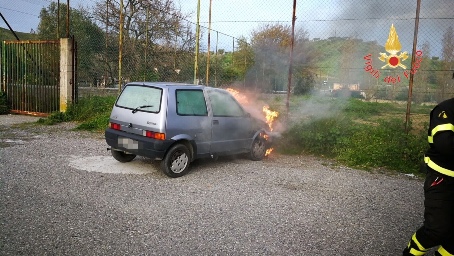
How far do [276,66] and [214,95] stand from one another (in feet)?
20.4

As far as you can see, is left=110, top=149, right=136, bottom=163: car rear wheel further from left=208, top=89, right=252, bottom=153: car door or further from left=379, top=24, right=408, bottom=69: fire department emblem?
left=379, top=24, right=408, bottom=69: fire department emblem

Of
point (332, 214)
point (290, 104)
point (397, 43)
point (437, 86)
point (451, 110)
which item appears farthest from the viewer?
point (437, 86)

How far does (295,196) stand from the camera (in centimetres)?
533

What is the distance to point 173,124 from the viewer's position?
5934 mm

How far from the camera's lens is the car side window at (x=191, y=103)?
6160 mm

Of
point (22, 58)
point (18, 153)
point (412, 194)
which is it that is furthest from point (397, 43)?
point (22, 58)

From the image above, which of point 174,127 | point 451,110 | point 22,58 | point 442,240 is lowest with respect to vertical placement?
point 442,240

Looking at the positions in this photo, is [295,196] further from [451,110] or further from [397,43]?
[397,43]

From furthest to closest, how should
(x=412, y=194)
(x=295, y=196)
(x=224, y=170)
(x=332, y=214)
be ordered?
1. (x=224, y=170)
2. (x=412, y=194)
3. (x=295, y=196)
4. (x=332, y=214)

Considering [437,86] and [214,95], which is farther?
[437,86]

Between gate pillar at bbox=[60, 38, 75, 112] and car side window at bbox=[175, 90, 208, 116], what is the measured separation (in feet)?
22.4

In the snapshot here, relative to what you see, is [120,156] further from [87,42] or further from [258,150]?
[87,42]

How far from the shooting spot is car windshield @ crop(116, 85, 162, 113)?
5.98 metres

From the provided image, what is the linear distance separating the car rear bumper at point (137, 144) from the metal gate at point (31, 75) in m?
6.80
